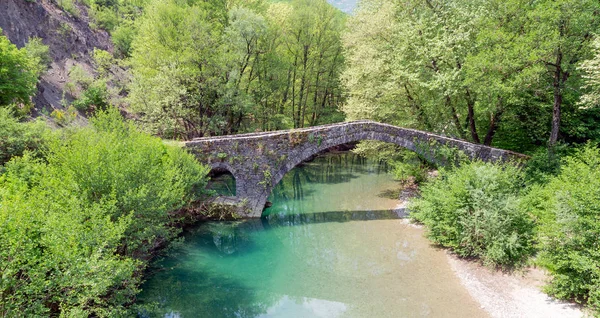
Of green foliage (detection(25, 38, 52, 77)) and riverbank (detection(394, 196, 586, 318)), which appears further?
green foliage (detection(25, 38, 52, 77))

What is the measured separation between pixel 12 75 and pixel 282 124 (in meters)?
15.6

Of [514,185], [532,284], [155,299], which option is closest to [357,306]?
[532,284]

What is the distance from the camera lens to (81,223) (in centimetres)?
673

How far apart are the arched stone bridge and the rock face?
1167 centimetres

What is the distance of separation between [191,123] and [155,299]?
454 inches

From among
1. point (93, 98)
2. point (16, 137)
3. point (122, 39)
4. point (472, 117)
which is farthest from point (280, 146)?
point (122, 39)

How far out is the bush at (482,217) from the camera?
9.80 m

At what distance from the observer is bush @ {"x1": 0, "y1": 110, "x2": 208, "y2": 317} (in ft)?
17.0

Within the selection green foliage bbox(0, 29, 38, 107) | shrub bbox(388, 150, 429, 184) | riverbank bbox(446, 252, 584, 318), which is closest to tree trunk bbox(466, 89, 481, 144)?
shrub bbox(388, 150, 429, 184)

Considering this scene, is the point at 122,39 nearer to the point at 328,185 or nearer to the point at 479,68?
the point at 328,185

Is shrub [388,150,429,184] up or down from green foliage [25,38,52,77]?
Result: down

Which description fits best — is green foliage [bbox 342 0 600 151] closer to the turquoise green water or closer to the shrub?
the shrub

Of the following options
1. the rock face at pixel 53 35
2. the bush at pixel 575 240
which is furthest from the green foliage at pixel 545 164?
the rock face at pixel 53 35

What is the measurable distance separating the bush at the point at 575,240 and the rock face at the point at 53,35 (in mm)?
23315
